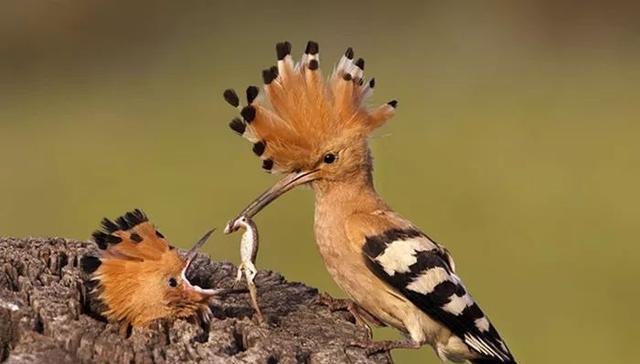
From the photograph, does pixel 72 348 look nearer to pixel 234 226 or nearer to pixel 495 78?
pixel 234 226

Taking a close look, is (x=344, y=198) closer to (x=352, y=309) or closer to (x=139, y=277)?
(x=352, y=309)

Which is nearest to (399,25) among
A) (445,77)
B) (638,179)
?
(445,77)

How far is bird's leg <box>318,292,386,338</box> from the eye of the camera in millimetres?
2658

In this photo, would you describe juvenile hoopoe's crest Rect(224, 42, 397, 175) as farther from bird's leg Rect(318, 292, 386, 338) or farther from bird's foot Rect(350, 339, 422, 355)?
bird's foot Rect(350, 339, 422, 355)

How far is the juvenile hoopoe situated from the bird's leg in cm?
1

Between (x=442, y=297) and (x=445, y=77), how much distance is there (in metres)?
10.7

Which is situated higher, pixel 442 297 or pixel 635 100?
pixel 635 100

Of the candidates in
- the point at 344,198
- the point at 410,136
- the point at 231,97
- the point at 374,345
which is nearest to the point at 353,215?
the point at 344,198

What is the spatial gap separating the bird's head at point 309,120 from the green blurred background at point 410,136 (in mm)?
3164

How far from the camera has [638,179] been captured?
9766 millimetres

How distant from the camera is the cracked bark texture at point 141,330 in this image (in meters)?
2.25

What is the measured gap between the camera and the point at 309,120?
9.46ft

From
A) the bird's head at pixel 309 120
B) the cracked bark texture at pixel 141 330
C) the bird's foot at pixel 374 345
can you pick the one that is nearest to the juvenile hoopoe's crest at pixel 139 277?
the cracked bark texture at pixel 141 330

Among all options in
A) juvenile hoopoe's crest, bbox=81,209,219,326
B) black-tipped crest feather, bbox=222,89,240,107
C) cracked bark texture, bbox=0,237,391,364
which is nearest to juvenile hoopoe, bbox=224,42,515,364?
black-tipped crest feather, bbox=222,89,240,107
